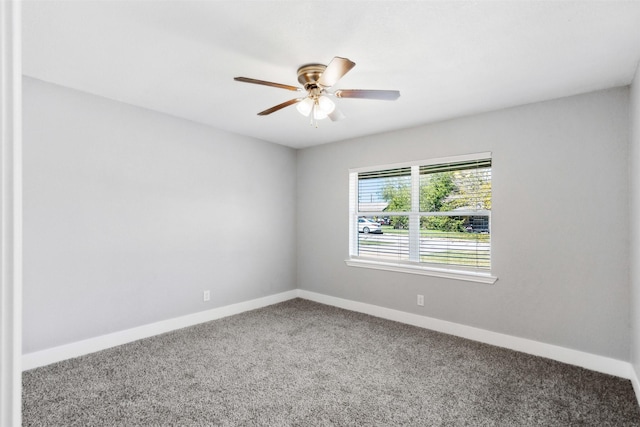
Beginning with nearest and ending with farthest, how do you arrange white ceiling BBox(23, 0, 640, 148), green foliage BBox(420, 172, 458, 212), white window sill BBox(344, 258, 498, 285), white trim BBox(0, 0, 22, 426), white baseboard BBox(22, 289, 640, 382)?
1. white trim BBox(0, 0, 22, 426)
2. white ceiling BBox(23, 0, 640, 148)
3. white baseboard BBox(22, 289, 640, 382)
4. white window sill BBox(344, 258, 498, 285)
5. green foliage BBox(420, 172, 458, 212)

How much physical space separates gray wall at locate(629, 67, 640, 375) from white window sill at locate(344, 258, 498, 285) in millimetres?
1013

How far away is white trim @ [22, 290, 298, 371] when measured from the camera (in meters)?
2.74

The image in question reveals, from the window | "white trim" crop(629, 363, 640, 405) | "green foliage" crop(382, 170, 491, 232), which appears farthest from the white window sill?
"white trim" crop(629, 363, 640, 405)

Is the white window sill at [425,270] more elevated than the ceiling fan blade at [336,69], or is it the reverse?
the ceiling fan blade at [336,69]

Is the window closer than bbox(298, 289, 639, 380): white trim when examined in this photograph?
No

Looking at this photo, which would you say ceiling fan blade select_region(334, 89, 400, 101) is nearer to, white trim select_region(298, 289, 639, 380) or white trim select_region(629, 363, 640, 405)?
white trim select_region(298, 289, 639, 380)

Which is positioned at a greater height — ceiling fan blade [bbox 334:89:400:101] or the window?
ceiling fan blade [bbox 334:89:400:101]

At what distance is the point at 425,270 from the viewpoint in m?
3.78

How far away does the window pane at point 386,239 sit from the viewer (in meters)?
4.07

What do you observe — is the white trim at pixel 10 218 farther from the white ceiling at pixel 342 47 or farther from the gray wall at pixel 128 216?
the gray wall at pixel 128 216

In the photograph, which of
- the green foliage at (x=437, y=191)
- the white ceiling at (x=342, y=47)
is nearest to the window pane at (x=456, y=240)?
the green foliage at (x=437, y=191)

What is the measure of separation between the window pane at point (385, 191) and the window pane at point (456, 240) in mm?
367

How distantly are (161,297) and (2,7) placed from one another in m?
3.54

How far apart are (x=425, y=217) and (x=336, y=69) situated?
237 cm
